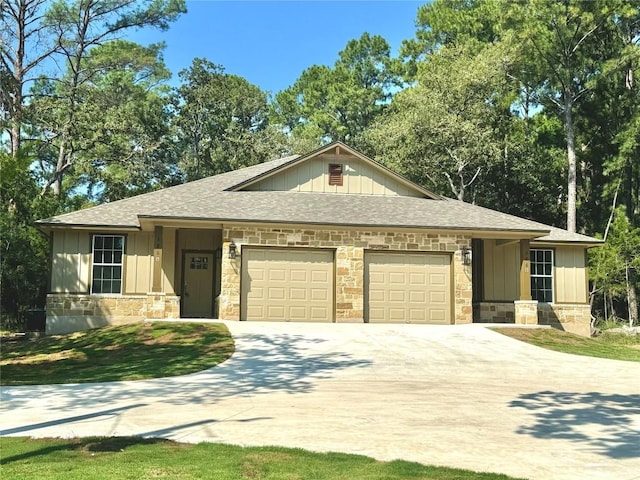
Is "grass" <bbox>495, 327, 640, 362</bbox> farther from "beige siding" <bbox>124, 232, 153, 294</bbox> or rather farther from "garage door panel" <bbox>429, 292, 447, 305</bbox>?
"beige siding" <bbox>124, 232, 153, 294</bbox>

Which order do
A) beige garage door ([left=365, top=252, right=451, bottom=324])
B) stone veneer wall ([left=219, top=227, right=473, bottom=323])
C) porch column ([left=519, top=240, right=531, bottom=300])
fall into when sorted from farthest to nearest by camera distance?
1. porch column ([left=519, top=240, right=531, bottom=300])
2. beige garage door ([left=365, top=252, right=451, bottom=324])
3. stone veneer wall ([left=219, top=227, right=473, bottom=323])

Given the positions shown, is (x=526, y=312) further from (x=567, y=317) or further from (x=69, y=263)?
(x=69, y=263)

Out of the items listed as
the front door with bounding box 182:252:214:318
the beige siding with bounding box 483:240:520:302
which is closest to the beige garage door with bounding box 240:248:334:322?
the front door with bounding box 182:252:214:318

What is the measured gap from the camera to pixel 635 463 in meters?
6.32

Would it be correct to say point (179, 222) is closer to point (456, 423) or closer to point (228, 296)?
point (228, 296)

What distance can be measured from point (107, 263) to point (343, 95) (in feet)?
117

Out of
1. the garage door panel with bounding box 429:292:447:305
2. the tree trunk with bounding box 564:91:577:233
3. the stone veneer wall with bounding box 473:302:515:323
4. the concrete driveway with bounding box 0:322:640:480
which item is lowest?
the concrete driveway with bounding box 0:322:640:480

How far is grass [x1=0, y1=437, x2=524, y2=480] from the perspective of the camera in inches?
217

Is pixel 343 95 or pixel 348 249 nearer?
pixel 348 249

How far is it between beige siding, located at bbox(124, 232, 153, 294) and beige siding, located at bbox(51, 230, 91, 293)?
4.08 ft

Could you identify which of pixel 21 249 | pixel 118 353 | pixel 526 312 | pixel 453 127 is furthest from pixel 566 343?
pixel 21 249

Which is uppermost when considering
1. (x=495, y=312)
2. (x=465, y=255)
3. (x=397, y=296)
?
(x=465, y=255)

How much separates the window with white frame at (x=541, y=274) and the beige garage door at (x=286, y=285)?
778 cm

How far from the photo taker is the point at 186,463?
19.3ft
